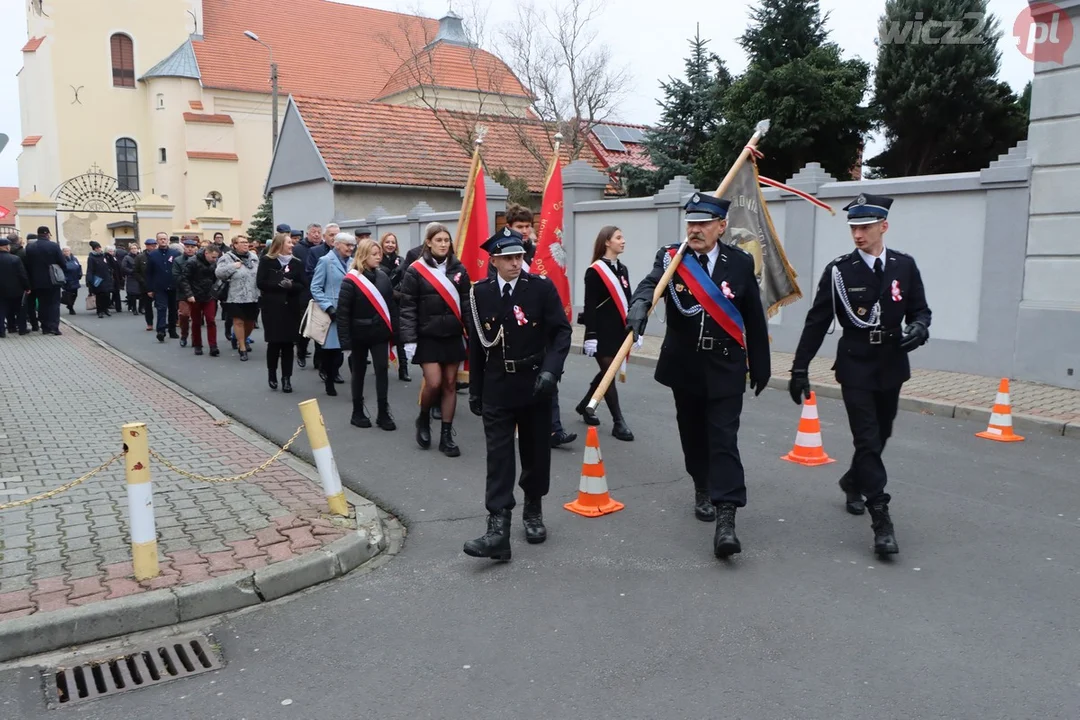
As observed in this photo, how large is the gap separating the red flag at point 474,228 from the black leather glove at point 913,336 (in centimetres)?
553

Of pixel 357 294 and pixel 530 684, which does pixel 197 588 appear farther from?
pixel 357 294

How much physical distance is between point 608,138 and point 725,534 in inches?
1231

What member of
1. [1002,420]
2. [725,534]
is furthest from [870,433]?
[1002,420]

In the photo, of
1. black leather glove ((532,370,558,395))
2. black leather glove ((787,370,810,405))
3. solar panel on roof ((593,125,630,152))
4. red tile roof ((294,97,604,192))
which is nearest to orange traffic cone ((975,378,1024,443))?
black leather glove ((787,370,810,405))

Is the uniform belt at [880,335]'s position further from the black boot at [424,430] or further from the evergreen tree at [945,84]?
the evergreen tree at [945,84]

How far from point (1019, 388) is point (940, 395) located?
1.21m

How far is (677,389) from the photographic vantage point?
551 centimetres

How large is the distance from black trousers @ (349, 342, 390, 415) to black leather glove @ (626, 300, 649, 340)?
13.9ft

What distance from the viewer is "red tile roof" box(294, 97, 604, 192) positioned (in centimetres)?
2547

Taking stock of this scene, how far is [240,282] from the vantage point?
13234 mm

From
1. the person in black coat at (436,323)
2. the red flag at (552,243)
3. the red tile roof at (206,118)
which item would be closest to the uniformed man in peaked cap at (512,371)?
the person in black coat at (436,323)

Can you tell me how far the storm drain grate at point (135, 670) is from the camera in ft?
12.7

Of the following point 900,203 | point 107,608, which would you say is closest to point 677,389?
point 107,608

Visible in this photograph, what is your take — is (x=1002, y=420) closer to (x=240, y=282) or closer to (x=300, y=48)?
(x=240, y=282)
